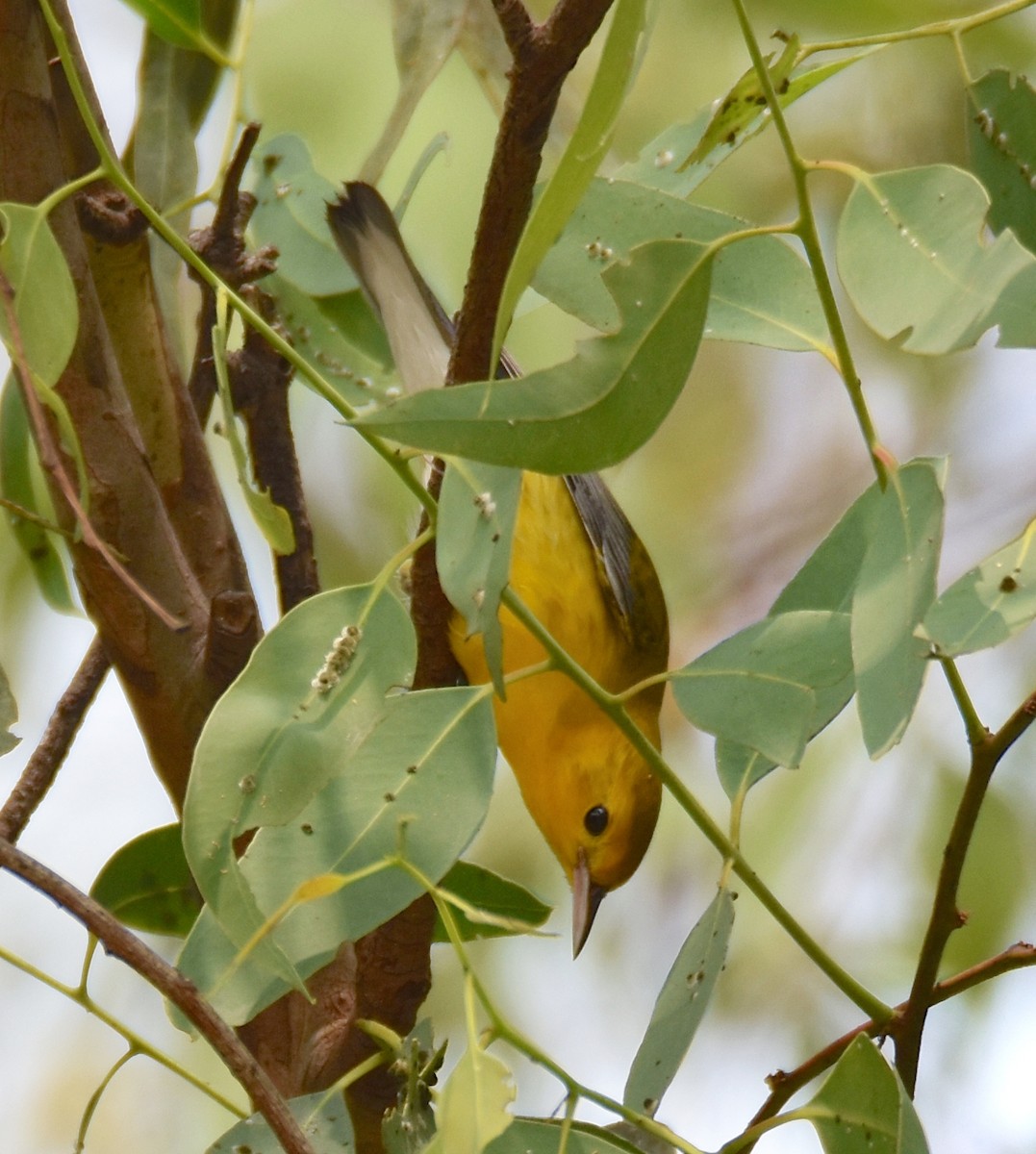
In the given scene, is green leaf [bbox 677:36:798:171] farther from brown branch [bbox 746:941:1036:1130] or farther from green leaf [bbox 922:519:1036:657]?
brown branch [bbox 746:941:1036:1130]

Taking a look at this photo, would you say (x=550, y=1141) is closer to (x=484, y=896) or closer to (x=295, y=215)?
(x=484, y=896)

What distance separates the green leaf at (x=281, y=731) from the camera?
79 centimetres

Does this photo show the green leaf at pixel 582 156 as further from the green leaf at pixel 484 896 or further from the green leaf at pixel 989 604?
the green leaf at pixel 484 896

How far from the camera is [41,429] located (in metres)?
0.95

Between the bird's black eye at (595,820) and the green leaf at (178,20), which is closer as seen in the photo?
the green leaf at (178,20)

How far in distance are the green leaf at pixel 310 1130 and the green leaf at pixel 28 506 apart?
59 centimetres

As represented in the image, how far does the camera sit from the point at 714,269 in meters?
0.95

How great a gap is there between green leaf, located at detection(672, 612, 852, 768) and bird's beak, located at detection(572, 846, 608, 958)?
1.22 m

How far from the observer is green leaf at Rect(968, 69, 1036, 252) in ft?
3.25

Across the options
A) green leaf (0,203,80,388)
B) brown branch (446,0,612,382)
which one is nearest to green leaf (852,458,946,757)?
brown branch (446,0,612,382)

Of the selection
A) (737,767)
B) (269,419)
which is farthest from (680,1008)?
(269,419)

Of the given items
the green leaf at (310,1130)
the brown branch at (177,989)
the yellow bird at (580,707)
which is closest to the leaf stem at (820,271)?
the brown branch at (177,989)

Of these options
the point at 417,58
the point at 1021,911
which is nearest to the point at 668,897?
the point at 1021,911

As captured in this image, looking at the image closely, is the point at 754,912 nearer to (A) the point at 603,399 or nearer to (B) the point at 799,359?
(B) the point at 799,359
